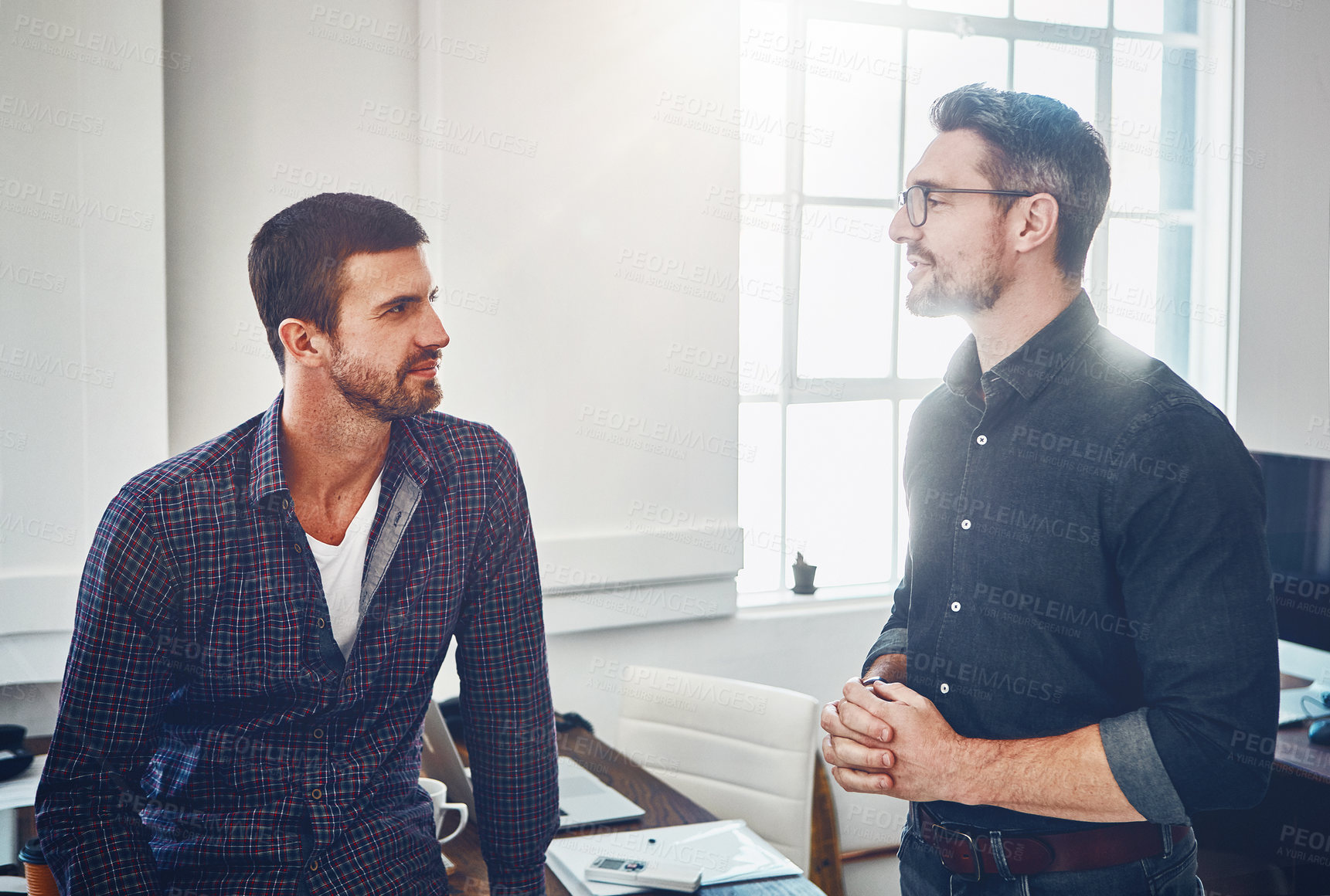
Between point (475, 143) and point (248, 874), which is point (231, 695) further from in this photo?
point (475, 143)

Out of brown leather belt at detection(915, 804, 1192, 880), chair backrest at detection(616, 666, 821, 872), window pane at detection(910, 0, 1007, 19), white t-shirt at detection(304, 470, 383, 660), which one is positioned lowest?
chair backrest at detection(616, 666, 821, 872)

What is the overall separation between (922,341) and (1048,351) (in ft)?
7.51

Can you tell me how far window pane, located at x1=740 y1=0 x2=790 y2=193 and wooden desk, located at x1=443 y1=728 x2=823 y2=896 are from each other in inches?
77.7

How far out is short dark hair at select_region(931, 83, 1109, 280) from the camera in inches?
58.0

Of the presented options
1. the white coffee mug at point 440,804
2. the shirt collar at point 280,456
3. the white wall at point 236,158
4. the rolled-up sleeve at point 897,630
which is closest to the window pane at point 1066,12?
the white wall at point 236,158

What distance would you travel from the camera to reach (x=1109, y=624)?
1.33 m

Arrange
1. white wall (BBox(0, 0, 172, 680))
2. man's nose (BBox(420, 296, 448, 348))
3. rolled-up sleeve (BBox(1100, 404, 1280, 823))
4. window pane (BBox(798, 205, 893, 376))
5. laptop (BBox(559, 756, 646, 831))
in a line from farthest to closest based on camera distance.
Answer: window pane (BBox(798, 205, 893, 376))
white wall (BBox(0, 0, 172, 680))
laptop (BBox(559, 756, 646, 831))
man's nose (BBox(420, 296, 448, 348))
rolled-up sleeve (BBox(1100, 404, 1280, 823))

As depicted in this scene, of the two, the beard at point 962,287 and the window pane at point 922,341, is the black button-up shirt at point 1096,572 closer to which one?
the beard at point 962,287

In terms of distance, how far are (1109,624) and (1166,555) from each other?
0.48 feet

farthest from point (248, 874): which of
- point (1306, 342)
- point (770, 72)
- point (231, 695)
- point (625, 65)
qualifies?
point (1306, 342)

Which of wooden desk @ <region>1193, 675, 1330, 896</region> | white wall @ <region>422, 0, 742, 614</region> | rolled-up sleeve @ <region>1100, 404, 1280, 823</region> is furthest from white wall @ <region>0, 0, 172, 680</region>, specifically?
wooden desk @ <region>1193, 675, 1330, 896</region>

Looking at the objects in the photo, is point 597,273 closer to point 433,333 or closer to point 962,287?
point 433,333

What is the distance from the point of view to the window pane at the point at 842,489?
358 centimetres

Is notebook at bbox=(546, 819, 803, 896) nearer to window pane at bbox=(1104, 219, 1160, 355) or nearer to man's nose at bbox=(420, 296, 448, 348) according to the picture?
man's nose at bbox=(420, 296, 448, 348)
